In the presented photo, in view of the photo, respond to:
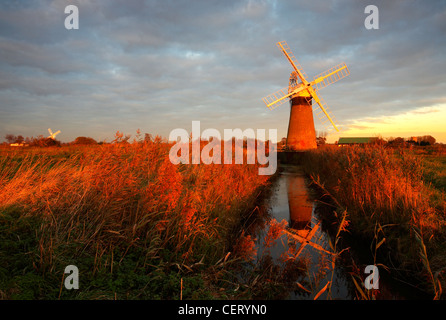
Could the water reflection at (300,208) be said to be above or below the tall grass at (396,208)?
below

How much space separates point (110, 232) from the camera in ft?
12.5

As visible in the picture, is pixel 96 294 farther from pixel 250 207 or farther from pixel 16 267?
pixel 250 207

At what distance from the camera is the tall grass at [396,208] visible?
4.36 meters

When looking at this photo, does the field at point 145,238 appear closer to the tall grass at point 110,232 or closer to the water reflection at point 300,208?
the tall grass at point 110,232

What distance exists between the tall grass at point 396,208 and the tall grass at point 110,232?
3.00 m

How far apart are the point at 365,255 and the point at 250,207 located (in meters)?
4.05

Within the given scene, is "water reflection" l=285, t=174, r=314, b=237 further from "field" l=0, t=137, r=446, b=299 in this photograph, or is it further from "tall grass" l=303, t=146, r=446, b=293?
"field" l=0, t=137, r=446, b=299

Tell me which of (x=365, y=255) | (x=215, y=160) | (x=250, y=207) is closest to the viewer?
(x=365, y=255)

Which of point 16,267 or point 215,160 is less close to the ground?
point 215,160

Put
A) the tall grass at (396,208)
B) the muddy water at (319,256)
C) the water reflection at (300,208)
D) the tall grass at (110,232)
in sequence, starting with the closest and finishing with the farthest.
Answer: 1. the tall grass at (110,232)
2. the muddy water at (319,256)
3. the tall grass at (396,208)
4. the water reflection at (300,208)

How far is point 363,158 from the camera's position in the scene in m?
7.90

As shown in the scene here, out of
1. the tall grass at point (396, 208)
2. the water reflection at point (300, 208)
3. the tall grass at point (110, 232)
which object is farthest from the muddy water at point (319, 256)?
the tall grass at point (110, 232)

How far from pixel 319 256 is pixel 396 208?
2.21 metres
